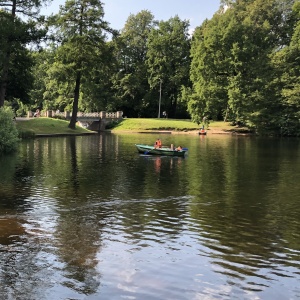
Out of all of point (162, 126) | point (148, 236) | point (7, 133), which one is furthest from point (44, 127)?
point (148, 236)

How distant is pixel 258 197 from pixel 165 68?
7934 cm

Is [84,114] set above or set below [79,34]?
below

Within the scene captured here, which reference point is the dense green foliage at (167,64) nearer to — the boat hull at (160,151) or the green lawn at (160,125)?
the green lawn at (160,125)

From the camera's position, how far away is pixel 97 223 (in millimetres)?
13055

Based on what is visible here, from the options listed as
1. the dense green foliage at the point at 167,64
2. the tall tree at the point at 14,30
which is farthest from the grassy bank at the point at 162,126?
the tall tree at the point at 14,30

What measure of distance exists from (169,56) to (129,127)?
897 inches

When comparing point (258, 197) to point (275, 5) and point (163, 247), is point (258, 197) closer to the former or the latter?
point (163, 247)

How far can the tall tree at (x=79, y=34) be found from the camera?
59.3 meters

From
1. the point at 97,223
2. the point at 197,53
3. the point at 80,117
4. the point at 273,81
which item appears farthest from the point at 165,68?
the point at 97,223

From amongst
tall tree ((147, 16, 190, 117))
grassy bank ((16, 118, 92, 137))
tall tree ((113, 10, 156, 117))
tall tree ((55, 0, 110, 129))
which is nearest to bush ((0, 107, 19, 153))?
grassy bank ((16, 118, 92, 137))

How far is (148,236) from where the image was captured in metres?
11.7

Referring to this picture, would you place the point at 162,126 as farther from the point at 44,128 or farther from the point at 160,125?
the point at 44,128

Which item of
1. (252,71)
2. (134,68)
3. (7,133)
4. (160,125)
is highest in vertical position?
(134,68)

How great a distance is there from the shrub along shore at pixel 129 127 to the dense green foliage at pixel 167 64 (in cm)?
202
